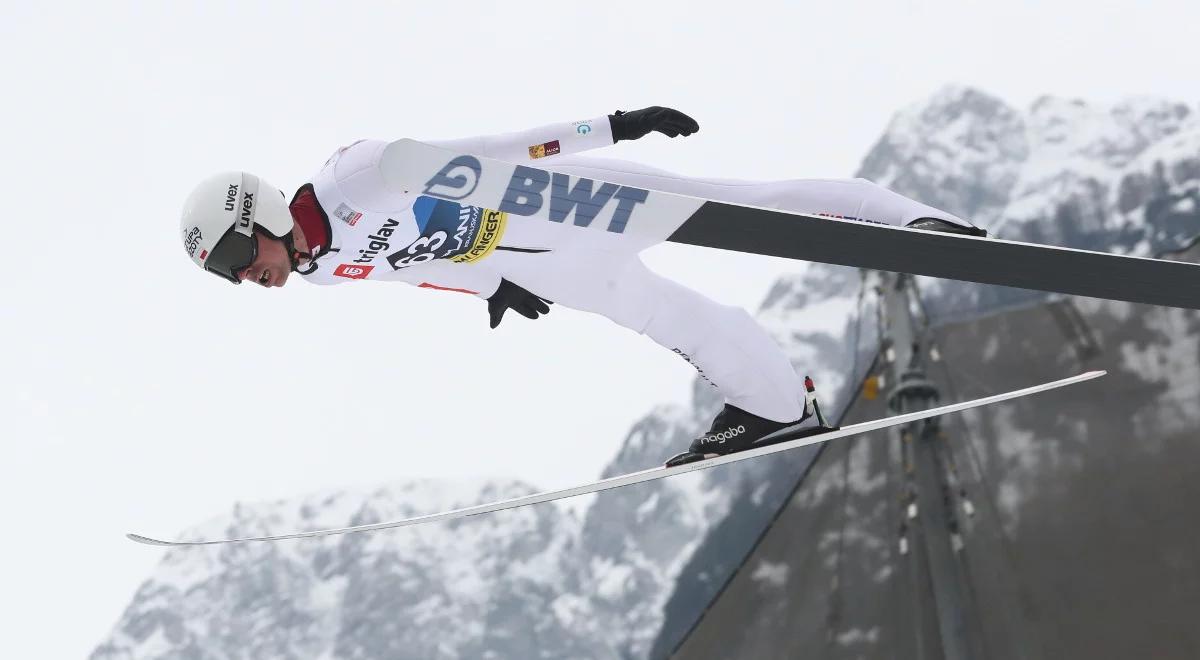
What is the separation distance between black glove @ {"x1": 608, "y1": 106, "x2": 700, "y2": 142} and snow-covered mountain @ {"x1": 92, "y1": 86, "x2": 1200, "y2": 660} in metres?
26.6

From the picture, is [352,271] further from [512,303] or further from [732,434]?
[732,434]

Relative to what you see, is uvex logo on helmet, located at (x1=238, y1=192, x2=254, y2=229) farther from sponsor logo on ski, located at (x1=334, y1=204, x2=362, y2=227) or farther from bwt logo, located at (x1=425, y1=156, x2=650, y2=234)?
bwt logo, located at (x1=425, y1=156, x2=650, y2=234)

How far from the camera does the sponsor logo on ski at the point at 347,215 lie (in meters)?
2.80

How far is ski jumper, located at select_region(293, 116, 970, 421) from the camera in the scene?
2797 millimetres

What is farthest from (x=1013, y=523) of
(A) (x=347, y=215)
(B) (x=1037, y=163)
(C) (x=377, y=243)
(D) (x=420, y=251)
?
(B) (x=1037, y=163)

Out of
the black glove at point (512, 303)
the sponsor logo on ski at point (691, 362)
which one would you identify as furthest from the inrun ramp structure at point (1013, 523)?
the black glove at point (512, 303)

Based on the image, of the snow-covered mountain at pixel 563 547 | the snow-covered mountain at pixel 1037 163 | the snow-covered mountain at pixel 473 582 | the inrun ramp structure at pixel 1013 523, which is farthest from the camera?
the snow-covered mountain at pixel 473 582

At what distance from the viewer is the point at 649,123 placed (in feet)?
9.45

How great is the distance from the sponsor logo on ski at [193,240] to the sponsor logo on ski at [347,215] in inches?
13.7

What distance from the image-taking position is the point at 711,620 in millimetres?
8062

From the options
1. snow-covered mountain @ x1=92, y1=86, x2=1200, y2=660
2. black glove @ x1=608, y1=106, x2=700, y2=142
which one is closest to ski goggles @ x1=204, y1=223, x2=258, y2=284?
black glove @ x1=608, y1=106, x2=700, y2=142

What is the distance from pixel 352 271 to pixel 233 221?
0.34 m

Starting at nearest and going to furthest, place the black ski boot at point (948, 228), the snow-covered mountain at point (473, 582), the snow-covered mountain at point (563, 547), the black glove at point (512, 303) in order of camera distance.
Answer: the black ski boot at point (948, 228) < the black glove at point (512, 303) < the snow-covered mountain at point (563, 547) < the snow-covered mountain at point (473, 582)

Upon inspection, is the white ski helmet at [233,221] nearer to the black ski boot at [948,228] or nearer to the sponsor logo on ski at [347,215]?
the sponsor logo on ski at [347,215]
